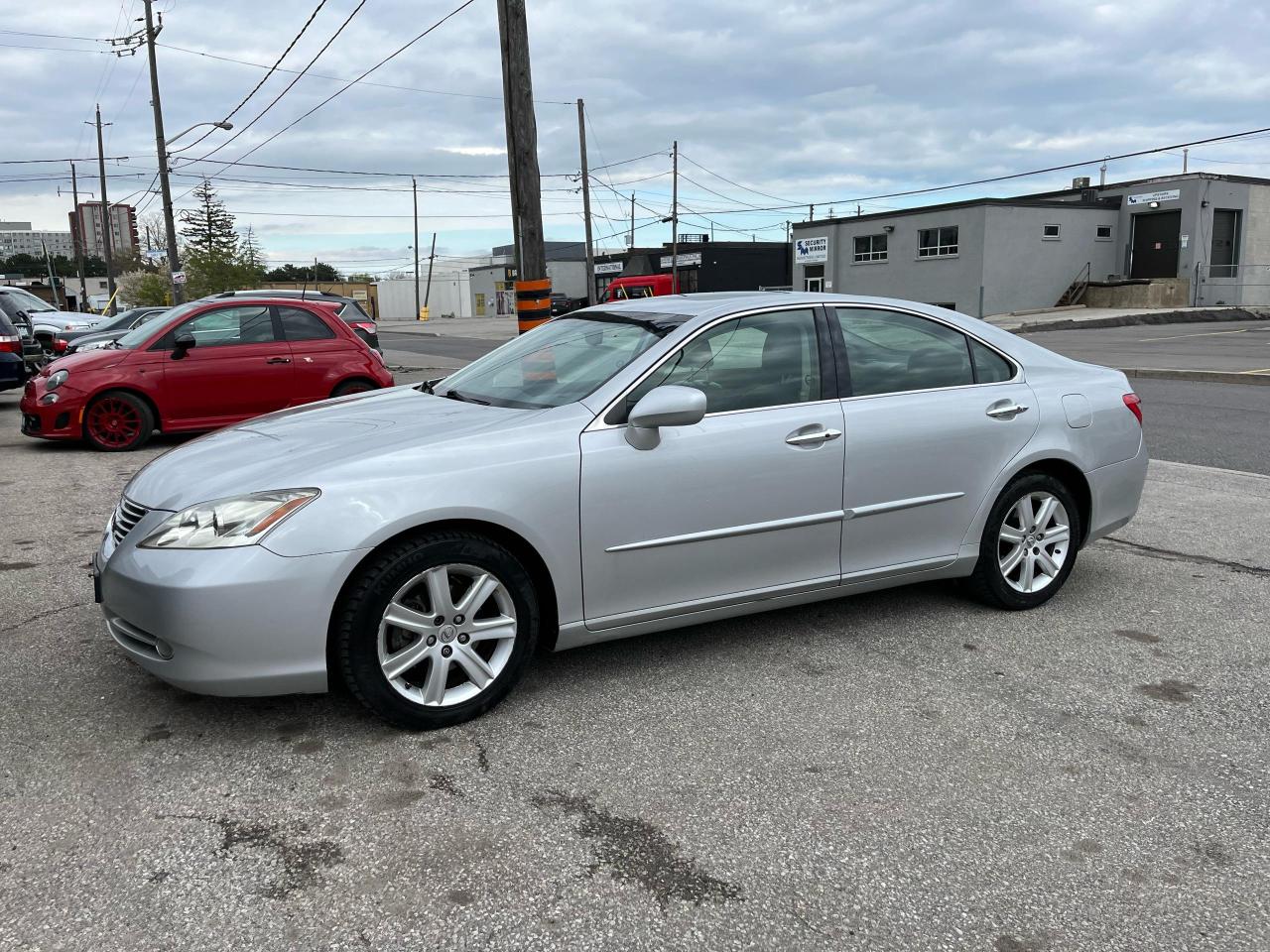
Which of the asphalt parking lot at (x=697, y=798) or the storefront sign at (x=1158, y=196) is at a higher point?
the storefront sign at (x=1158, y=196)

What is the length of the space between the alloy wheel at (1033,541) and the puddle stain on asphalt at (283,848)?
127 inches

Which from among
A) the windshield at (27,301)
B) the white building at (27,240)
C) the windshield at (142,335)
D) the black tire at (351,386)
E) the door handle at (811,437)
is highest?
the white building at (27,240)

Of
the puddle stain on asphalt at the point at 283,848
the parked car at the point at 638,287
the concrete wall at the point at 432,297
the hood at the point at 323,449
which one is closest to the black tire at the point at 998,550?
the hood at the point at 323,449

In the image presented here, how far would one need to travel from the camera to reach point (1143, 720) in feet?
11.9

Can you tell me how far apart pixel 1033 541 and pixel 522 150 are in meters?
7.64

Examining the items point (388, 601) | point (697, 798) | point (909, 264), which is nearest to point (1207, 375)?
point (697, 798)

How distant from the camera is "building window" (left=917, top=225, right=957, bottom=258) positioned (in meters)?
41.5

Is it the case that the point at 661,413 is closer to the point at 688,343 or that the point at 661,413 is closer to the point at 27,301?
the point at 688,343

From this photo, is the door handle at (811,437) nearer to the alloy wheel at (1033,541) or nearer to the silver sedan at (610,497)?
the silver sedan at (610,497)

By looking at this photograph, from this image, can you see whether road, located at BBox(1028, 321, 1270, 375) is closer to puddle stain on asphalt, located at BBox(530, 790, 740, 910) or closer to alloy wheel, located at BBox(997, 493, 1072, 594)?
alloy wheel, located at BBox(997, 493, 1072, 594)

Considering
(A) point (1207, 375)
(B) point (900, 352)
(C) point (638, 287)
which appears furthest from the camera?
(C) point (638, 287)

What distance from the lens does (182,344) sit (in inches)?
398

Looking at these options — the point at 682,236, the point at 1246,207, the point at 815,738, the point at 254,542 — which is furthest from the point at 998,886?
the point at 682,236

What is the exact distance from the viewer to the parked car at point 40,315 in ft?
56.6
